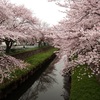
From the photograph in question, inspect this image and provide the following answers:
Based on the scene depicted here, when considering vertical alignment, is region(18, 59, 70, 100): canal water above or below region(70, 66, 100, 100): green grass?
below

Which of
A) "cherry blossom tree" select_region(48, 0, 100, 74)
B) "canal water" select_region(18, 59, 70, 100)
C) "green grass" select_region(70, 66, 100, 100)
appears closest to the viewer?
"cherry blossom tree" select_region(48, 0, 100, 74)

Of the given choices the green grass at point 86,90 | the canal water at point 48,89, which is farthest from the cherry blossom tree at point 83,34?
the canal water at point 48,89

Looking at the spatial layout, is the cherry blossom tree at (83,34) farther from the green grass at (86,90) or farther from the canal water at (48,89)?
the canal water at (48,89)

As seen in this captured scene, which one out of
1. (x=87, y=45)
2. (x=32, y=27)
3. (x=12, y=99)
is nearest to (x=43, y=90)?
(x=12, y=99)

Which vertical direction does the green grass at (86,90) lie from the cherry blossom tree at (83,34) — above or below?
below

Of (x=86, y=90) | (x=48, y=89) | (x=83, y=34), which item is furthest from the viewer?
(x=48, y=89)

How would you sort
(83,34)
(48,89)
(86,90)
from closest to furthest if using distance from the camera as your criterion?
(83,34), (86,90), (48,89)

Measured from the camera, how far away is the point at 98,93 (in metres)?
11.4

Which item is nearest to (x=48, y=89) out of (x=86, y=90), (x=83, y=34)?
Answer: (x=86, y=90)

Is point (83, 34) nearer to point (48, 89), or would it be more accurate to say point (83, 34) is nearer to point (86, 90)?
point (86, 90)

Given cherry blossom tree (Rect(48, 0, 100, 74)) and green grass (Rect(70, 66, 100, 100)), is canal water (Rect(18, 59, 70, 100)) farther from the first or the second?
cherry blossom tree (Rect(48, 0, 100, 74))

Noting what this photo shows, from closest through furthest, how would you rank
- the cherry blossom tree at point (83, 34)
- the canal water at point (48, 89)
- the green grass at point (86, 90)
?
the cherry blossom tree at point (83, 34) → the green grass at point (86, 90) → the canal water at point (48, 89)

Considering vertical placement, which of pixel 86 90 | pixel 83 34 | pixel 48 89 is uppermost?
pixel 83 34

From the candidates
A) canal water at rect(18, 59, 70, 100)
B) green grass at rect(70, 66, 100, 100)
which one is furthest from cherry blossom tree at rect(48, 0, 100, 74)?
canal water at rect(18, 59, 70, 100)
